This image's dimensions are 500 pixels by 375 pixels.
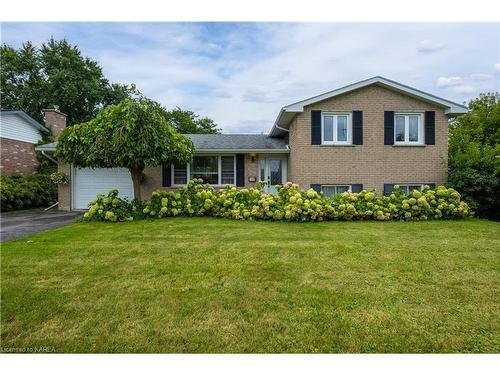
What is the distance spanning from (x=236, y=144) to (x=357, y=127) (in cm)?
516

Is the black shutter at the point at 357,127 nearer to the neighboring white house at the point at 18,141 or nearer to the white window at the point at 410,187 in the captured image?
the white window at the point at 410,187

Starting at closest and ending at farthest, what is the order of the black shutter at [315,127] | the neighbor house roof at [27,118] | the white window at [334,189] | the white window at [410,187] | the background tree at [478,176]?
the background tree at [478,176] < the black shutter at [315,127] < the white window at [410,187] < the white window at [334,189] < the neighbor house roof at [27,118]

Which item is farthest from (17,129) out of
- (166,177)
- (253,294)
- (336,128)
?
(253,294)

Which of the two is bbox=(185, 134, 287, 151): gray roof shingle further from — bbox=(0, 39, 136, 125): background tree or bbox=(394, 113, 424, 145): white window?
bbox=(0, 39, 136, 125): background tree

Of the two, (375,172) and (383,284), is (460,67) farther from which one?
(383,284)

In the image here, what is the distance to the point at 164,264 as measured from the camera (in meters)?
4.89

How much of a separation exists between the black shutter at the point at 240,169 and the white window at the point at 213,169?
20cm

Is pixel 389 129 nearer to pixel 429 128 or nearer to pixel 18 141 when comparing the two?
pixel 429 128

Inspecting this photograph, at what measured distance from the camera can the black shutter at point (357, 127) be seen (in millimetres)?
11773

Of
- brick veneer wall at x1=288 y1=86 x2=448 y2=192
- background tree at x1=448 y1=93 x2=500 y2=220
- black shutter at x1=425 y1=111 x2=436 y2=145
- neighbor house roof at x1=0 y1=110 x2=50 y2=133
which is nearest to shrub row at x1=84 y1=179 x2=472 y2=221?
background tree at x1=448 y1=93 x2=500 y2=220

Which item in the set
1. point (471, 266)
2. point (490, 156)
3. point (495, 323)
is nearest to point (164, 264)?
point (495, 323)

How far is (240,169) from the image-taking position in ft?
44.3

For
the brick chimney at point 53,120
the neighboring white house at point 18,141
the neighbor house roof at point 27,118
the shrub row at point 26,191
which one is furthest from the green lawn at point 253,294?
the brick chimney at point 53,120

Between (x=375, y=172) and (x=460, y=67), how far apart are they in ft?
14.8
